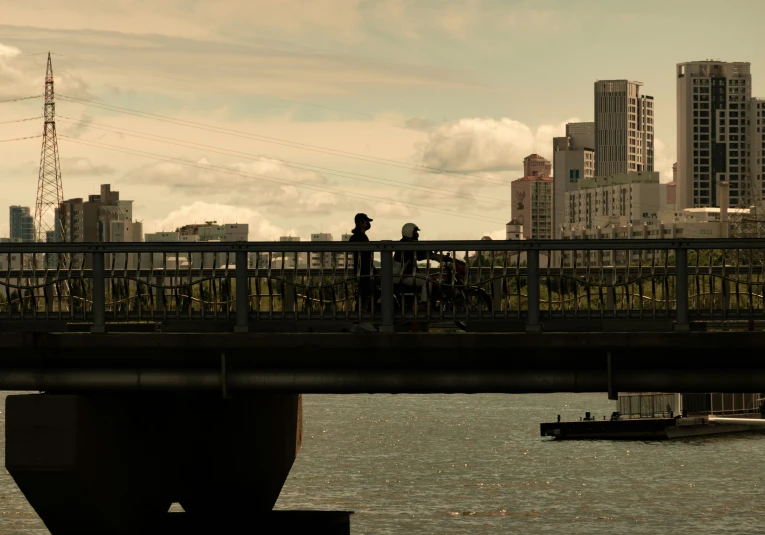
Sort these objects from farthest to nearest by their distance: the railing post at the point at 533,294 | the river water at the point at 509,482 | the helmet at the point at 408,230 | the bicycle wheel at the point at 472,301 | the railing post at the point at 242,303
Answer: the river water at the point at 509,482 < the helmet at the point at 408,230 < the bicycle wheel at the point at 472,301 < the railing post at the point at 242,303 < the railing post at the point at 533,294

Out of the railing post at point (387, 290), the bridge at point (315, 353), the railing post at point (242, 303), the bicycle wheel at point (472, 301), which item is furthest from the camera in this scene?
the bicycle wheel at point (472, 301)

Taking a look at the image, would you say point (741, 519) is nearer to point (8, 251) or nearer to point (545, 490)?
point (545, 490)

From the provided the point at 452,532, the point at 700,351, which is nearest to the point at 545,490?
the point at 452,532

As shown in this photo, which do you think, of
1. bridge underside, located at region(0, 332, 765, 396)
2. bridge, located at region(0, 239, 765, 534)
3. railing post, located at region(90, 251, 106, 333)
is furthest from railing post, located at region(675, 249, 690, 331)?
railing post, located at region(90, 251, 106, 333)

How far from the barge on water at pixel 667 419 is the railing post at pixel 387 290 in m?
51.2

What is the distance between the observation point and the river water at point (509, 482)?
1650 inches

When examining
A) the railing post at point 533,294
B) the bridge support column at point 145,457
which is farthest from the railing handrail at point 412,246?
the bridge support column at point 145,457

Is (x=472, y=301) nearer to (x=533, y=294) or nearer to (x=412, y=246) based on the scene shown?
(x=412, y=246)

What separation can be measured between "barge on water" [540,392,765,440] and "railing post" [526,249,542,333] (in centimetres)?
5083

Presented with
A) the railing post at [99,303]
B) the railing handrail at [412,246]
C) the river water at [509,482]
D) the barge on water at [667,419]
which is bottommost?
the river water at [509,482]

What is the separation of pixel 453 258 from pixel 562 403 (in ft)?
308

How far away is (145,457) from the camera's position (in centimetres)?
2366

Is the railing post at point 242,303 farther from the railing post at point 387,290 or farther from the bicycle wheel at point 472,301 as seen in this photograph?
the bicycle wheel at point 472,301

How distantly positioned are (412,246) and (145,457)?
527 centimetres
